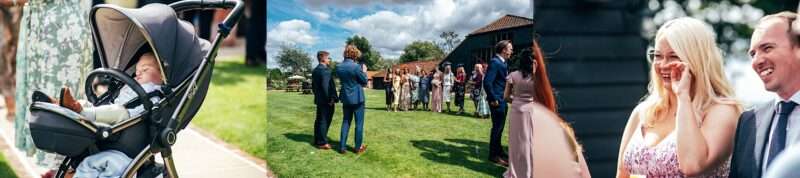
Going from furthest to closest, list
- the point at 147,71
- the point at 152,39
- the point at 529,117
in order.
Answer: the point at 529,117 < the point at 147,71 < the point at 152,39

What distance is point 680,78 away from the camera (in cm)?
270

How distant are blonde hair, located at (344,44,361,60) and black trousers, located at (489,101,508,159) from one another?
0.69 m

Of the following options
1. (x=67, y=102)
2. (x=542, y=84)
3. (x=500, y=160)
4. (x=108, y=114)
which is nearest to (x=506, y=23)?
(x=542, y=84)

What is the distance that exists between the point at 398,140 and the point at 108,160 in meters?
1.39

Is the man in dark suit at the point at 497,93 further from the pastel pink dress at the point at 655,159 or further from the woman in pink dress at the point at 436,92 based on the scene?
the pastel pink dress at the point at 655,159

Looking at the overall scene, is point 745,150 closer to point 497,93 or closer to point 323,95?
point 497,93

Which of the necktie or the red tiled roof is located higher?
the red tiled roof

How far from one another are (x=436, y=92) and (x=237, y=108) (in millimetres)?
4057

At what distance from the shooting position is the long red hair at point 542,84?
10.6ft

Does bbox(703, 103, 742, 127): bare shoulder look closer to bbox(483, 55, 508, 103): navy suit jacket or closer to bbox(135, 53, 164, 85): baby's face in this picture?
bbox(483, 55, 508, 103): navy suit jacket

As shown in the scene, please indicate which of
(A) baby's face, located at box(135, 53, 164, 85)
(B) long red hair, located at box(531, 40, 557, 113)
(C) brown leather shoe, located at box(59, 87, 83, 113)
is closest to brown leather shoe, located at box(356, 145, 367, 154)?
(B) long red hair, located at box(531, 40, 557, 113)

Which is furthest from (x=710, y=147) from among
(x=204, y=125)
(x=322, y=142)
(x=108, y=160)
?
(x=204, y=125)

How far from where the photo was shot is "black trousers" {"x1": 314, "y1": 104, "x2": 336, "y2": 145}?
12.2 ft

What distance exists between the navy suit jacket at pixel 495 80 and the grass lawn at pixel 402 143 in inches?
4.7
